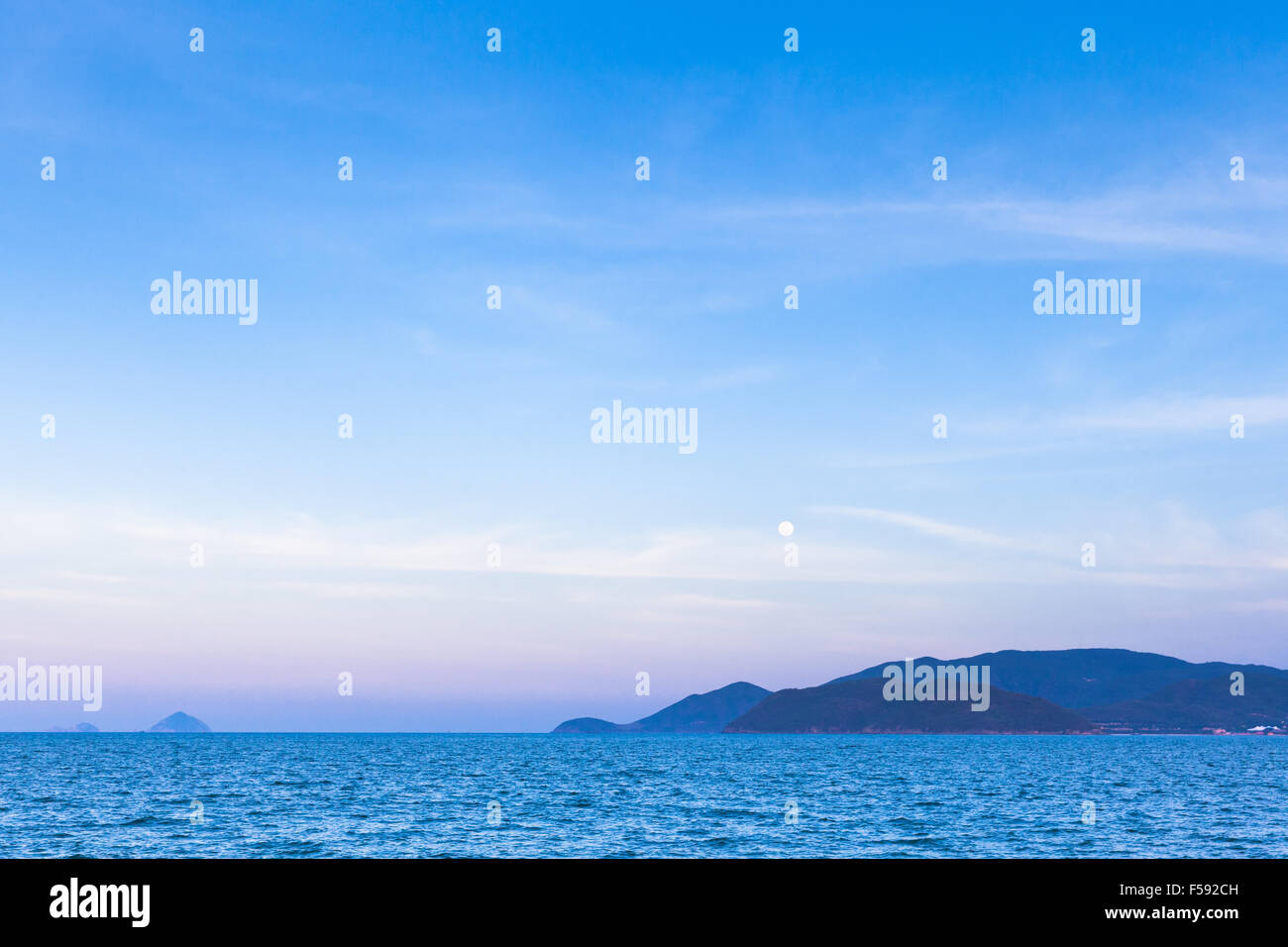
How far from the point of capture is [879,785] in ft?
292

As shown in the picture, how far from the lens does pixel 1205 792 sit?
8175 cm
